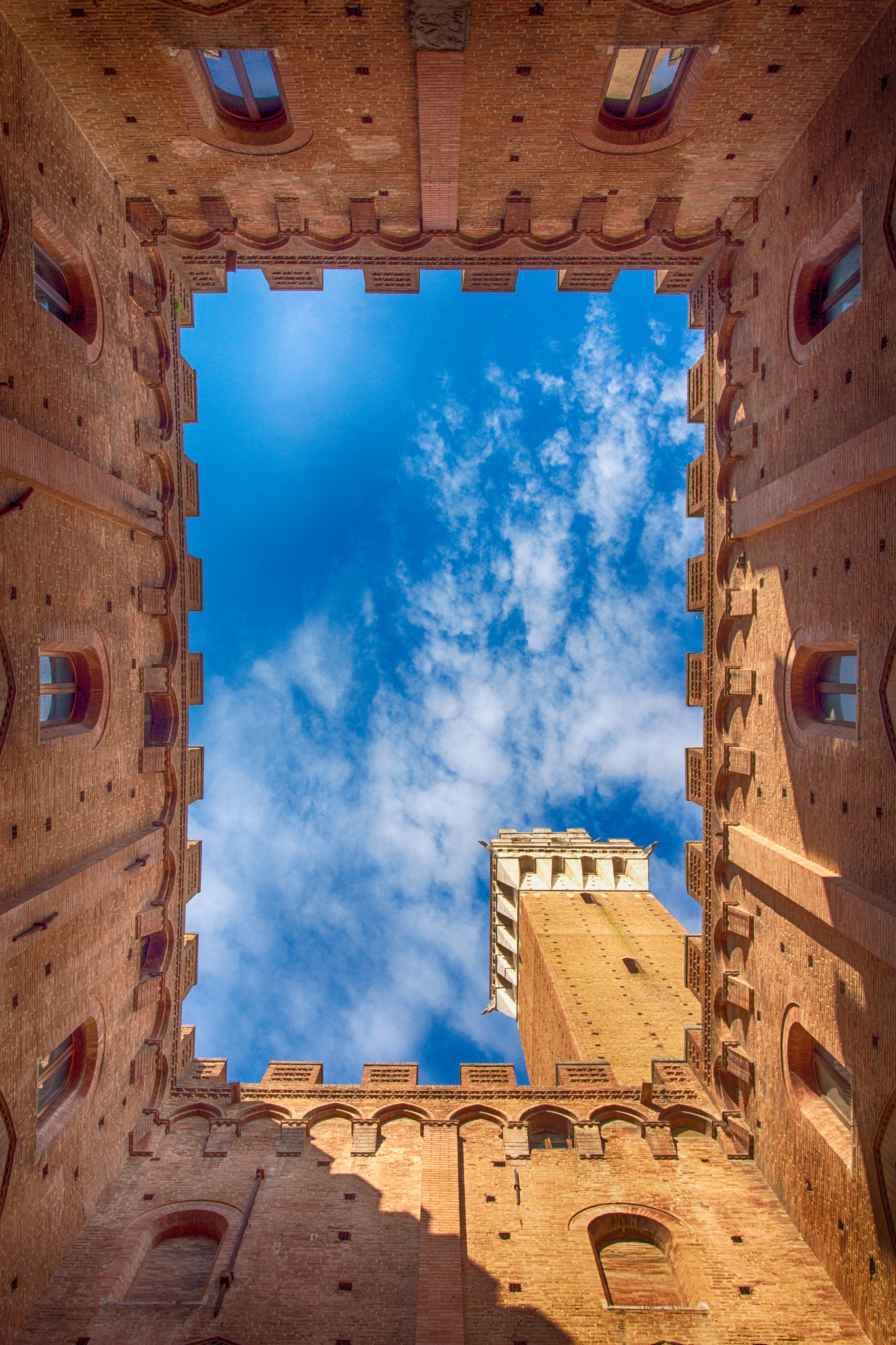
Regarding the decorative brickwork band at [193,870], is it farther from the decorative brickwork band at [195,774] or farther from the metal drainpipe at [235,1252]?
the metal drainpipe at [235,1252]

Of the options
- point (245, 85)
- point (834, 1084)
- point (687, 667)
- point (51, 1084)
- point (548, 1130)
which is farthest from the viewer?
point (687, 667)

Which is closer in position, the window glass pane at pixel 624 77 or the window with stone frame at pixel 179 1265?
the window with stone frame at pixel 179 1265

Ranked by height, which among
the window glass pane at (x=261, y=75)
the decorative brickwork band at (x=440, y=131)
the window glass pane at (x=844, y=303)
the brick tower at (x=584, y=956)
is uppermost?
the window glass pane at (x=261, y=75)

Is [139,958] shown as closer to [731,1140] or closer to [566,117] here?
[731,1140]

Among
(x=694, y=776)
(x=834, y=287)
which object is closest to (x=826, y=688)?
(x=694, y=776)

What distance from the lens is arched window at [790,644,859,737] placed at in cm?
1261

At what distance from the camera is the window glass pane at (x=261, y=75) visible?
42.8 ft

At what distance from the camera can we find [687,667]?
18.8 meters

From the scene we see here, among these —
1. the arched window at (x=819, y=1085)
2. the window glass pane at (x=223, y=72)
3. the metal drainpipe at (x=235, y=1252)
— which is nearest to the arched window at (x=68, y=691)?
the metal drainpipe at (x=235, y=1252)

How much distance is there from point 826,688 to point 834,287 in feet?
22.9

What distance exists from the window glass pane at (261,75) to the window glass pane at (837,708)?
47.0 ft

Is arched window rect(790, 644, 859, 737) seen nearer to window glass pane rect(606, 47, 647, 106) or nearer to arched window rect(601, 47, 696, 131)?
arched window rect(601, 47, 696, 131)

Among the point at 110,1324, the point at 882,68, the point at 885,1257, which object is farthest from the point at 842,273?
the point at 110,1324

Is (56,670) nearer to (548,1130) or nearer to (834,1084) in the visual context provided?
(548,1130)
